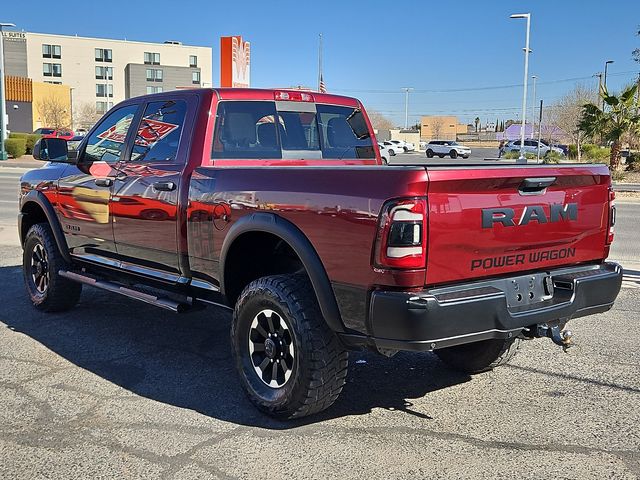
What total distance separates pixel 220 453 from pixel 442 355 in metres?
2.04

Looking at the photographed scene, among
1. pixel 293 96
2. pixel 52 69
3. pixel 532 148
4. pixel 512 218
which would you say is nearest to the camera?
pixel 512 218

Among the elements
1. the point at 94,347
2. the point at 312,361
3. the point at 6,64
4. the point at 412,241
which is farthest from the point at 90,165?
the point at 6,64

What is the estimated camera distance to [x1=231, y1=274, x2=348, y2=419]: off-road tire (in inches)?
→ 148

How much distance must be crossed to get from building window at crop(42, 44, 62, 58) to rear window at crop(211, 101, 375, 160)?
103230mm

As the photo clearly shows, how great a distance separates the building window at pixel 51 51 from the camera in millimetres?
97250

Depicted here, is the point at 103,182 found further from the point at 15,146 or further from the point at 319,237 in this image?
the point at 15,146

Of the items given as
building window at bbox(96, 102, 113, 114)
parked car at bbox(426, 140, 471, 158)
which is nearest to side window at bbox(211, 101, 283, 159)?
parked car at bbox(426, 140, 471, 158)

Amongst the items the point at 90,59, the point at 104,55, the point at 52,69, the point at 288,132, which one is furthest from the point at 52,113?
the point at 288,132

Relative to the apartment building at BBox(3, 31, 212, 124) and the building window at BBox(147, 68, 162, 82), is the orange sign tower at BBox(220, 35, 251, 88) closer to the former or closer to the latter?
the apartment building at BBox(3, 31, 212, 124)

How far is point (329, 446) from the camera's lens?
370 centimetres

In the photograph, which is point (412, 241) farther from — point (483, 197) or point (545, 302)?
point (545, 302)

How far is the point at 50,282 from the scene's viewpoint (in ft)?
20.8

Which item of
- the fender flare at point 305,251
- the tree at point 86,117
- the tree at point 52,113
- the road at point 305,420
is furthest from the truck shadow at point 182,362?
the tree at point 86,117

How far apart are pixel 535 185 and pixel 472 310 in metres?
0.83
